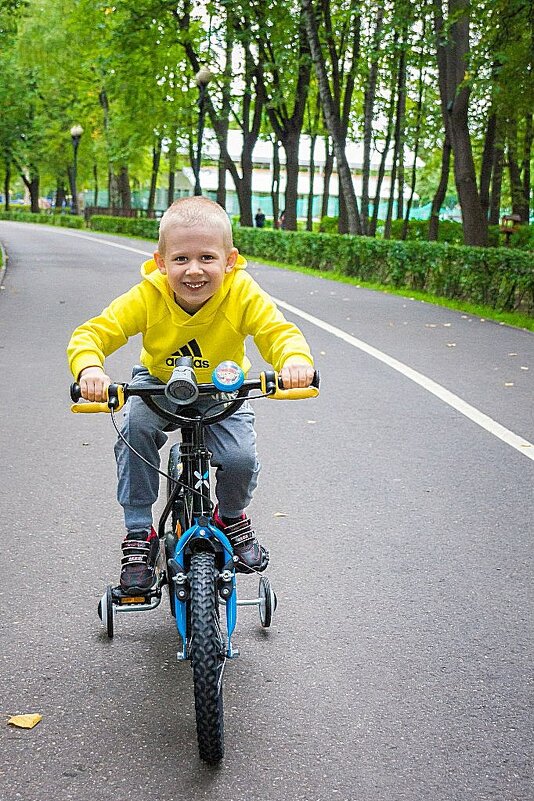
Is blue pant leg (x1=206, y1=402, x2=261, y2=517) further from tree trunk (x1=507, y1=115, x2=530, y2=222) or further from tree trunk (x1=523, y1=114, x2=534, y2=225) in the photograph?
tree trunk (x1=507, y1=115, x2=530, y2=222)

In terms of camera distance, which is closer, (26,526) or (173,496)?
(173,496)

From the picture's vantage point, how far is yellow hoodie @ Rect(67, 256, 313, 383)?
12.0 ft

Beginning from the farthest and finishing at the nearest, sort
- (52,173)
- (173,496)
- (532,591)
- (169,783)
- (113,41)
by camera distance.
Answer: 1. (52,173)
2. (113,41)
3. (532,591)
4. (173,496)
5. (169,783)

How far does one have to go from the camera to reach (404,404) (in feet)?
29.5

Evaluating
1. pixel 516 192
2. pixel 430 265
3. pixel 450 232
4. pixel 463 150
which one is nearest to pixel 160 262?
pixel 430 265

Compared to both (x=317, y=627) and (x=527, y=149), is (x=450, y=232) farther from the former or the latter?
(x=317, y=627)

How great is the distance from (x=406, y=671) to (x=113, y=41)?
28.7 meters

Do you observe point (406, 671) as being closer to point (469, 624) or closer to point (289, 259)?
point (469, 624)

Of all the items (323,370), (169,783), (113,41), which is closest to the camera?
(169,783)

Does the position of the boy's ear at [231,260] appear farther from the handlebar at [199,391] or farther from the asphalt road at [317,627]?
the asphalt road at [317,627]

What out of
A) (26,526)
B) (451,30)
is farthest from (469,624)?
(451,30)

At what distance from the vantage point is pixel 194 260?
3.50m

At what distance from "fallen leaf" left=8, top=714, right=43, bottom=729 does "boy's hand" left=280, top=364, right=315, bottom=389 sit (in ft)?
4.06

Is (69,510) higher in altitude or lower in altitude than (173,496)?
lower
